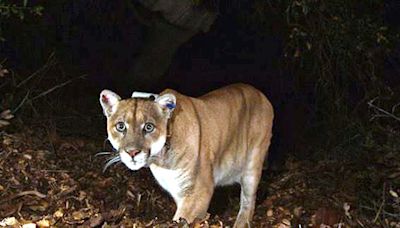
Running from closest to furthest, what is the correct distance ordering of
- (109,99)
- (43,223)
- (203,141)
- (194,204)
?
(43,223), (109,99), (194,204), (203,141)

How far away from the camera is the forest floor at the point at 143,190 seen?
19.6 ft

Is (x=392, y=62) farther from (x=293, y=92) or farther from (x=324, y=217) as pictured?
(x=324, y=217)

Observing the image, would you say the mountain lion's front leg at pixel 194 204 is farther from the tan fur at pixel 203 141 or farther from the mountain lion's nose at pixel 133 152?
the mountain lion's nose at pixel 133 152

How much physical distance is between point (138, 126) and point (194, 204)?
0.73m

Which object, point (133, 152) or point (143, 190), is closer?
point (133, 152)

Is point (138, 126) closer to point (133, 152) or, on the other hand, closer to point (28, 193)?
point (133, 152)

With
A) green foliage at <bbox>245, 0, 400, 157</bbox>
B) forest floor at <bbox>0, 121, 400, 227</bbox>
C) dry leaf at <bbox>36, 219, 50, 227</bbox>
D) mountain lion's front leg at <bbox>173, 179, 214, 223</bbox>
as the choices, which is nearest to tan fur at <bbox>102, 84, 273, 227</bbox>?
mountain lion's front leg at <bbox>173, 179, 214, 223</bbox>

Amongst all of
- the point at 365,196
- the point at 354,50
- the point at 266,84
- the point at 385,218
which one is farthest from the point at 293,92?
the point at 385,218

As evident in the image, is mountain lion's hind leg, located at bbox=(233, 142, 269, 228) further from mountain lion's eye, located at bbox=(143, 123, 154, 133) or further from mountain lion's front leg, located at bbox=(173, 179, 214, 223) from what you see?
mountain lion's eye, located at bbox=(143, 123, 154, 133)

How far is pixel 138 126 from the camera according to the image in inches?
209

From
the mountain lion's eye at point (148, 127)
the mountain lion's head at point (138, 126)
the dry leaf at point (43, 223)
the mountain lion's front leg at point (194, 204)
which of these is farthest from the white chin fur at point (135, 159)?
the dry leaf at point (43, 223)

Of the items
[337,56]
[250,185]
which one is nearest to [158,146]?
[250,185]

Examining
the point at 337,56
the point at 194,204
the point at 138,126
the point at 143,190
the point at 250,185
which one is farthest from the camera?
the point at 337,56

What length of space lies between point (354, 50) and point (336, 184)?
1214mm
